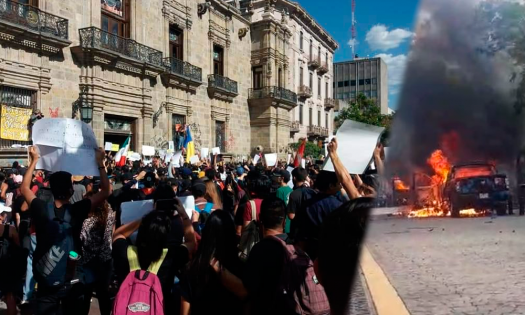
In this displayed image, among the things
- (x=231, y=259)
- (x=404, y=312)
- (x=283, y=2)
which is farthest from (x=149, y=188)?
(x=283, y=2)

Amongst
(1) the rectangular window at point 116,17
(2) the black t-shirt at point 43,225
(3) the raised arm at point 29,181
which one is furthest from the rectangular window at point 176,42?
(2) the black t-shirt at point 43,225

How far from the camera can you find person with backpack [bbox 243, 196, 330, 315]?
6.82ft

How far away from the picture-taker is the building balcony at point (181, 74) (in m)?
19.6

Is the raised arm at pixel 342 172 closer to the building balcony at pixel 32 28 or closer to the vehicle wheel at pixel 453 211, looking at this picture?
the vehicle wheel at pixel 453 211

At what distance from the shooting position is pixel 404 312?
1.96 meters

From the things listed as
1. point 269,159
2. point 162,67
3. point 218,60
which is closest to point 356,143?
point 269,159

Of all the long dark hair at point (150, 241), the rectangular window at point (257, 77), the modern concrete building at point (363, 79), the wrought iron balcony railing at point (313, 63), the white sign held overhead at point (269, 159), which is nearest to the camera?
the modern concrete building at point (363, 79)

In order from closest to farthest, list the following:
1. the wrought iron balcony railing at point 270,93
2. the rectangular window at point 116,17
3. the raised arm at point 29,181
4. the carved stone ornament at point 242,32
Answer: the raised arm at point 29,181
the rectangular window at point 116,17
the carved stone ornament at point 242,32
the wrought iron balcony railing at point 270,93

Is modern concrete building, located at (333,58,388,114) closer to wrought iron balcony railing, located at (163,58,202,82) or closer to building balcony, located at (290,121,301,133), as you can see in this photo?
wrought iron balcony railing, located at (163,58,202,82)

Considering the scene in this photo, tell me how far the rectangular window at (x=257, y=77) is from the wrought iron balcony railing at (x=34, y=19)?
45.9 feet

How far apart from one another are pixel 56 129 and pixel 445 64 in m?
3.58

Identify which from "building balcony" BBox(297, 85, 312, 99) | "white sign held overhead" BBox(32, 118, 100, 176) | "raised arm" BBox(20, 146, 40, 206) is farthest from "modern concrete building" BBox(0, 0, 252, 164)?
"raised arm" BBox(20, 146, 40, 206)

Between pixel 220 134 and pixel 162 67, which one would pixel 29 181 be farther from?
pixel 220 134

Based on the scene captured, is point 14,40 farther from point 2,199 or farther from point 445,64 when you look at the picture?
point 445,64
